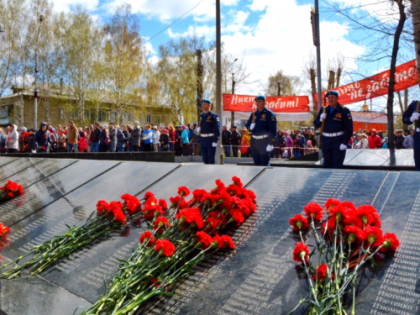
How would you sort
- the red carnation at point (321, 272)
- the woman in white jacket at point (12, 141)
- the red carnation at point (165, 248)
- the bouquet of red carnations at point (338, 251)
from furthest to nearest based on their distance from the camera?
the woman in white jacket at point (12, 141) < the red carnation at point (165, 248) < the red carnation at point (321, 272) < the bouquet of red carnations at point (338, 251)

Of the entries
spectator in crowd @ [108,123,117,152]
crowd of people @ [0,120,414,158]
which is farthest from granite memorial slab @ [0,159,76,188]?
spectator in crowd @ [108,123,117,152]

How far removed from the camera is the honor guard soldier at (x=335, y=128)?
5.78m

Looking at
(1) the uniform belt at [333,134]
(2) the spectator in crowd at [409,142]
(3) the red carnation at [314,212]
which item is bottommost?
(3) the red carnation at [314,212]

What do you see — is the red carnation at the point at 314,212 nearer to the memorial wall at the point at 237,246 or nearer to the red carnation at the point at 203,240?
the memorial wall at the point at 237,246

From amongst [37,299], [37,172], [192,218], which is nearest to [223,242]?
[192,218]

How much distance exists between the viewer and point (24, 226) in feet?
11.1

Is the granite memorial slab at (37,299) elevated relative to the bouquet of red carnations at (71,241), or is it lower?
lower

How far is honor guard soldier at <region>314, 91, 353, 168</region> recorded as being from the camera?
19.0ft

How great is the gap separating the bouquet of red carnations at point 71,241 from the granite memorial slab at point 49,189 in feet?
3.68

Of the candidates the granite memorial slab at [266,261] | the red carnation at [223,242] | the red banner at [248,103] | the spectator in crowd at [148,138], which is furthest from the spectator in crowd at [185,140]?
the red carnation at [223,242]

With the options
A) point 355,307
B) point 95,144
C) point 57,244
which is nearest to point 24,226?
point 57,244

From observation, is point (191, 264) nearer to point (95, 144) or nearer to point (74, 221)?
point (74, 221)

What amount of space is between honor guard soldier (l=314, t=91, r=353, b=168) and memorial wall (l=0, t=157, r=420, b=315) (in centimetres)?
276

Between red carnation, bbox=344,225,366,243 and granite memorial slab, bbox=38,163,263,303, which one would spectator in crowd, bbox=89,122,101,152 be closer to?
granite memorial slab, bbox=38,163,263,303
